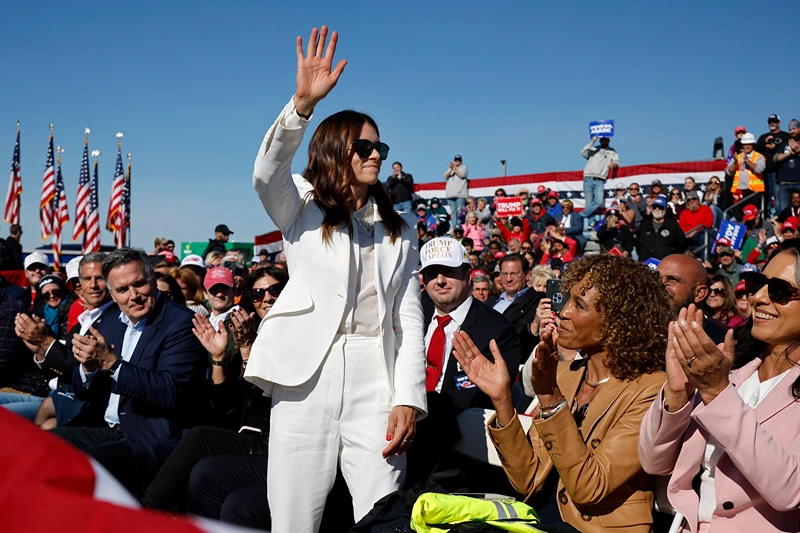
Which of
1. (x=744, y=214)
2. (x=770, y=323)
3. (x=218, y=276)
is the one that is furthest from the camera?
(x=744, y=214)

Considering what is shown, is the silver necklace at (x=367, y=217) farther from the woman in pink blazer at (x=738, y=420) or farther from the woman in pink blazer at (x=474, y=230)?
the woman in pink blazer at (x=474, y=230)

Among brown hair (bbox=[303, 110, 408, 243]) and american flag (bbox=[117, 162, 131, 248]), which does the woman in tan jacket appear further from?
american flag (bbox=[117, 162, 131, 248])

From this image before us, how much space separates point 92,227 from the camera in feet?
76.2

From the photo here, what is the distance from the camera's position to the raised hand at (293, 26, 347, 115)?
2836mm

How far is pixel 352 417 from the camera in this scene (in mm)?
3090

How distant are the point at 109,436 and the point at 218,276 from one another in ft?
7.58

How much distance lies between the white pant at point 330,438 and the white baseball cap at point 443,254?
250 cm

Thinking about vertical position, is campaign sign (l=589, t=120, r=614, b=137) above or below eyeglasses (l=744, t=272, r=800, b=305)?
above

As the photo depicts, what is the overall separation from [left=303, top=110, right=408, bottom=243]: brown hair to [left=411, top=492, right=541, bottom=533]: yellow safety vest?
1.05 meters

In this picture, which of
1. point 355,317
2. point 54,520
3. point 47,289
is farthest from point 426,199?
point 54,520

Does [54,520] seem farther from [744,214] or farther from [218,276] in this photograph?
[744,214]

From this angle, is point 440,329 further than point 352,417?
Yes

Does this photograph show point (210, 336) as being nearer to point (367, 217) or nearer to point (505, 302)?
point (367, 217)

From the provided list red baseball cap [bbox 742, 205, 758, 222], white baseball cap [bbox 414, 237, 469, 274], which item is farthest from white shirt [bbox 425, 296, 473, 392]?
red baseball cap [bbox 742, 205, 758, 222]
